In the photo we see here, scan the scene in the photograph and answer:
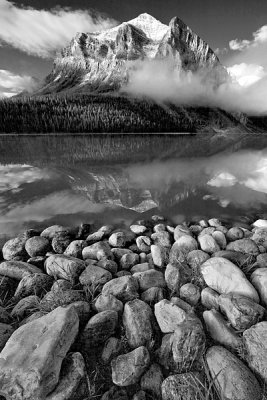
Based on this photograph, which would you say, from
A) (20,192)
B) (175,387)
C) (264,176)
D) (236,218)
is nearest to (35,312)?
(175,387)

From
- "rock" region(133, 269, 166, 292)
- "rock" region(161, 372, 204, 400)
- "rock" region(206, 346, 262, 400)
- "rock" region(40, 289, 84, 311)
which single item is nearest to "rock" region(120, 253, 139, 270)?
"rock" region(133, 269, 166, 292)

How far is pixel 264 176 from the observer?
69.6 feet

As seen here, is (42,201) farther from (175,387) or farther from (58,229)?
(175,387)

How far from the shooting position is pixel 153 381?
377cm

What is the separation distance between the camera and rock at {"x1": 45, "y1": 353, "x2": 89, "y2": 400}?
339 cm

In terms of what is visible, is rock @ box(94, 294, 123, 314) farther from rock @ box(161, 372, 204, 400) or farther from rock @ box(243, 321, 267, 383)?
rock @ box(243, 321, 267, 383)

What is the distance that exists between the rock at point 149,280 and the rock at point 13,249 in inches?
188

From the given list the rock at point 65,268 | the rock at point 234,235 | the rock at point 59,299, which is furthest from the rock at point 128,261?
the rock at point 234,235

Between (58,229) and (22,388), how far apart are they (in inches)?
271

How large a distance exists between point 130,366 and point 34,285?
133 inches

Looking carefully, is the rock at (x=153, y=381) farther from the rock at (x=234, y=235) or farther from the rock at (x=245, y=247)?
the rock at (x=234, y=235)

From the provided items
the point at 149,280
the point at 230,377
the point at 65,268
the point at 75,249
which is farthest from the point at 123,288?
the point at 75,249

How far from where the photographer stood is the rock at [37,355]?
3238 mm

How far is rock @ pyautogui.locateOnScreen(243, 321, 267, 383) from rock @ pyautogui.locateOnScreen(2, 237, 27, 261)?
7564 millimetres
